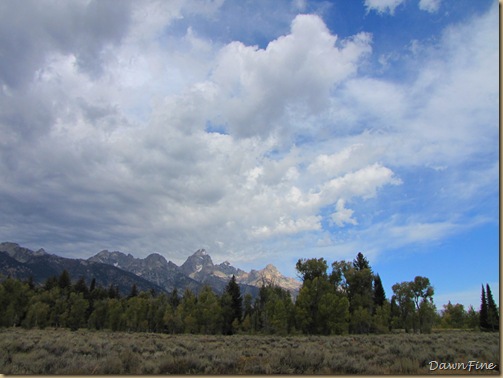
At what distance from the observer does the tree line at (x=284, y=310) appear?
170 ft

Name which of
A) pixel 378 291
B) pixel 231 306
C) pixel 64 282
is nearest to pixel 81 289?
pixel 64 282

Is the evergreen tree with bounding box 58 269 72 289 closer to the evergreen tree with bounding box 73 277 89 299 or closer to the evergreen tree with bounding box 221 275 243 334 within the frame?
the evergreen tree with bounding box 73 277 89 299

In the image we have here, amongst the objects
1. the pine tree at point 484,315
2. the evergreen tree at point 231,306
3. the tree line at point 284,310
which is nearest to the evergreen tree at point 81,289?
the tree line at point 284,310

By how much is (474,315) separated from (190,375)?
87.5m

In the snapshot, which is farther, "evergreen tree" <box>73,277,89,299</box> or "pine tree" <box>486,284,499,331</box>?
"evergreen tree" <box>73,277,89,299</box>

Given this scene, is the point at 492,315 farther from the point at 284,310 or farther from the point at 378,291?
the point at 284,310

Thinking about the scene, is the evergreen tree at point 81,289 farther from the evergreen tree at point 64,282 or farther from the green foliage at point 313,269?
the green foliage at point 313,269

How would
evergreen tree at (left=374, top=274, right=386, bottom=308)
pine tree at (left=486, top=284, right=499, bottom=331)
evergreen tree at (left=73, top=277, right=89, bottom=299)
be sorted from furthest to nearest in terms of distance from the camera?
evergreen tree at (left=73, top=277, right=89, bottom=299)
evergreen tree at (left=374, top=274, right=386, bottom=308)
pine tree at (left=486, top=284, right=499, bottom=331)

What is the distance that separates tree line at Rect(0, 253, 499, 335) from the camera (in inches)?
2045

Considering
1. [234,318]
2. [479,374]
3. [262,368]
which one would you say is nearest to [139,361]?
[262,368]

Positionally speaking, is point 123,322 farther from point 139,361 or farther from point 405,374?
point 405,374

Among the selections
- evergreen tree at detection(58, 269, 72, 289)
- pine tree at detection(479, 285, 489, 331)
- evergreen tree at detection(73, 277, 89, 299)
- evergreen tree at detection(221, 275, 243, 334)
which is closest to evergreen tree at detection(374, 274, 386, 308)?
pine tree at detection(479, 285, 489, 331)

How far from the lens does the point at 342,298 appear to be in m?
50.3

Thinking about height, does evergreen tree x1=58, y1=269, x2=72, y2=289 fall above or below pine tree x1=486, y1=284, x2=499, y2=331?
below
